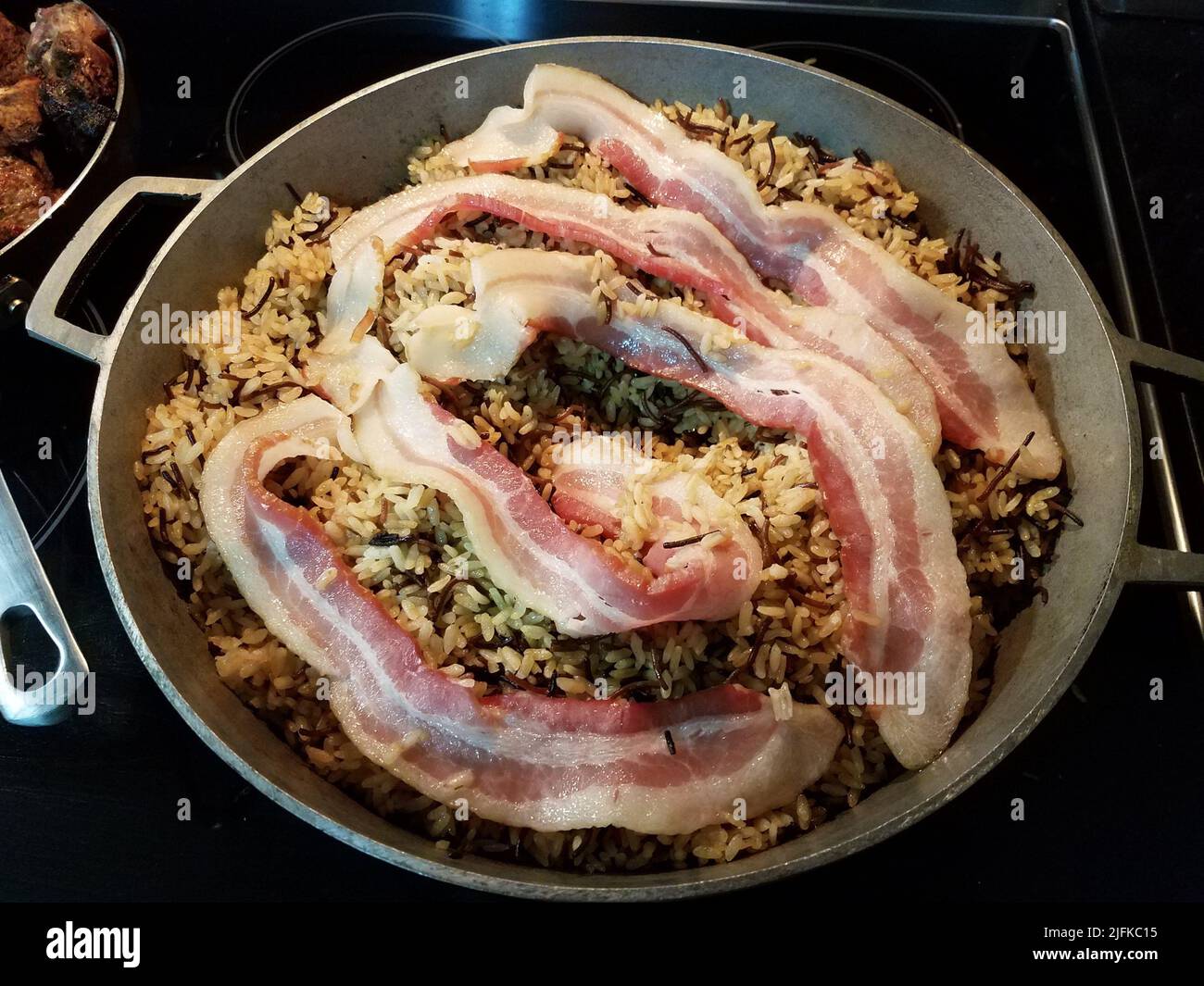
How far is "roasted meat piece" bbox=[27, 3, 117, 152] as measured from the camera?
2.53 metres

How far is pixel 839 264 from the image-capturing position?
230 centimetres

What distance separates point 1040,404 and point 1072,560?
460 millimetres

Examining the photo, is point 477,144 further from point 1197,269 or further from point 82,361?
point 1197,269

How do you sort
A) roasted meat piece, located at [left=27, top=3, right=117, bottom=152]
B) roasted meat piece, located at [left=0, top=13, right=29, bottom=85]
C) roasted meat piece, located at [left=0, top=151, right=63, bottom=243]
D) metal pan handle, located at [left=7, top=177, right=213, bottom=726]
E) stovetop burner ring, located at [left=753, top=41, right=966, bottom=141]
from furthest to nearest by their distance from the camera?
stovetop burner ring, located at [left=753, top=41, right=966, bottom=141] < roasted meat piece, located at [left=0, top=13, right=29, bottom=85] < roasted meat piece, located at [left=27, top=3, right=117, bottom=152] < roasted meat piece, located at [left=0, top=151, right=63, bottom=243] < metal pan handle, located at [left=7, top=177, right=213, bottom=726]

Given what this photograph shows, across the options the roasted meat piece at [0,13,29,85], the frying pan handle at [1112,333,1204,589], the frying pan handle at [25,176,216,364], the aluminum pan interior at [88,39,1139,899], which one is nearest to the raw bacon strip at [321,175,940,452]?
the aluminum pan interior at [88,39,1139,899]

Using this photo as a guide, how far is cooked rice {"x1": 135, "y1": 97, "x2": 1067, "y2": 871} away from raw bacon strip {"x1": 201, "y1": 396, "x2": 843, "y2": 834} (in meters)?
0.06

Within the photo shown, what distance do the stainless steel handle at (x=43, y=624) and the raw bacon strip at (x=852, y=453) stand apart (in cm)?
A: 106

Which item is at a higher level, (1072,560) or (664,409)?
(664,409)

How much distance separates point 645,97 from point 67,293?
1694 millimetres

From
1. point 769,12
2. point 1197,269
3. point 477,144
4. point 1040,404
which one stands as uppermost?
point 769,12

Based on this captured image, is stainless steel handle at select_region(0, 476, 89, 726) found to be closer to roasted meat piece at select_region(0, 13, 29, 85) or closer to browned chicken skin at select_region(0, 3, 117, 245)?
browned chicken skin at select_region(0, 3, 117, 245)

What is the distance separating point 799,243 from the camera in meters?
2.34

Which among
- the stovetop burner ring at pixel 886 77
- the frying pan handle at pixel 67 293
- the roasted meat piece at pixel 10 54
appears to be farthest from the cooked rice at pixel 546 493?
the roasted meat piece at pixel 10 54
